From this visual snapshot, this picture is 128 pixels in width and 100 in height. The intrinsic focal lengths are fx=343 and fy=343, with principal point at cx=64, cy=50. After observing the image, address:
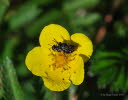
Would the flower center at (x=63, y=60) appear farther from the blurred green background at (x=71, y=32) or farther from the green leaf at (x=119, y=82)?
the green leaf at (x=119, y=82)

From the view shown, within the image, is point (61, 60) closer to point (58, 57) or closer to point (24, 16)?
point (58, 57)

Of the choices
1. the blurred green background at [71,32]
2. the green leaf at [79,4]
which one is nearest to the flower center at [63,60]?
the blurred green background at [71,32]

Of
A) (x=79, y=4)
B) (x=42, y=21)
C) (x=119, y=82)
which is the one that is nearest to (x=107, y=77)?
(x=119, y=82)

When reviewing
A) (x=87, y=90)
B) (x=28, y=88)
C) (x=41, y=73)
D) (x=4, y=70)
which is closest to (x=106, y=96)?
(x=87, y=90)

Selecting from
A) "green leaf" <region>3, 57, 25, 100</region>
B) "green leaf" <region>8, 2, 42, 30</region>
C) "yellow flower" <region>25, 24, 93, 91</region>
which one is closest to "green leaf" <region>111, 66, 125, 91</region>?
"yellow flower" <region>25, 24, 93, 91</region>

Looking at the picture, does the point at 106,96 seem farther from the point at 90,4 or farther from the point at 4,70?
the point at 4,70

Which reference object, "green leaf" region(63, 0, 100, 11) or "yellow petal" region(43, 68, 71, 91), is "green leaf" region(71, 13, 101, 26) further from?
"yellow petal" region(43, 68, 71, 91)
